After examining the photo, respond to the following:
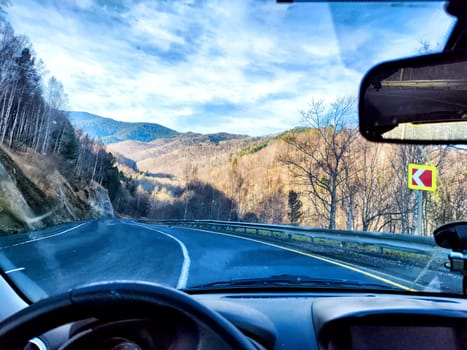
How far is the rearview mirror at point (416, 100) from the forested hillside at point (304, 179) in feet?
3.25

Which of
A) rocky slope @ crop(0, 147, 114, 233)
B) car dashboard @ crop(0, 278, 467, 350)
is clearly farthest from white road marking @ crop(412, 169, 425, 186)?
rocky slope @ crop(0, 147, 114, 233)

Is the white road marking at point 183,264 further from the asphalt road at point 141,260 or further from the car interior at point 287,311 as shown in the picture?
the car interior at point 287,311

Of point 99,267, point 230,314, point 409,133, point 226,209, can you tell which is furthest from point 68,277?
point 409,133

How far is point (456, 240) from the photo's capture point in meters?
2.94

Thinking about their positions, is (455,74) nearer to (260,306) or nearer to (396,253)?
(260,306)

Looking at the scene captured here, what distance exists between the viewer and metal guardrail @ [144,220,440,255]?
5359 millimetres

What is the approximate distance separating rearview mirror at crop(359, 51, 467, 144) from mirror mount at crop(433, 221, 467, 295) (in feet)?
2.21

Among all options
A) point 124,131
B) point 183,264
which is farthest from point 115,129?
point 183,264

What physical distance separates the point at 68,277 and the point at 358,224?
366cm

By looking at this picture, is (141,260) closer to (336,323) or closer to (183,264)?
(183,264)

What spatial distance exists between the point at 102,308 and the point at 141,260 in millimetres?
3561

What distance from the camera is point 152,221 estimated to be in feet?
19.3

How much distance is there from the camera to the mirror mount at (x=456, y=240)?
2.88 m

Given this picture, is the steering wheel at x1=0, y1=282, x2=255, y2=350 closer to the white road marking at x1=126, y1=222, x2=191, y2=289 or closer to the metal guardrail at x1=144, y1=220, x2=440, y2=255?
the white road marking at x1=126, y1=222, x2=191, y2=289
